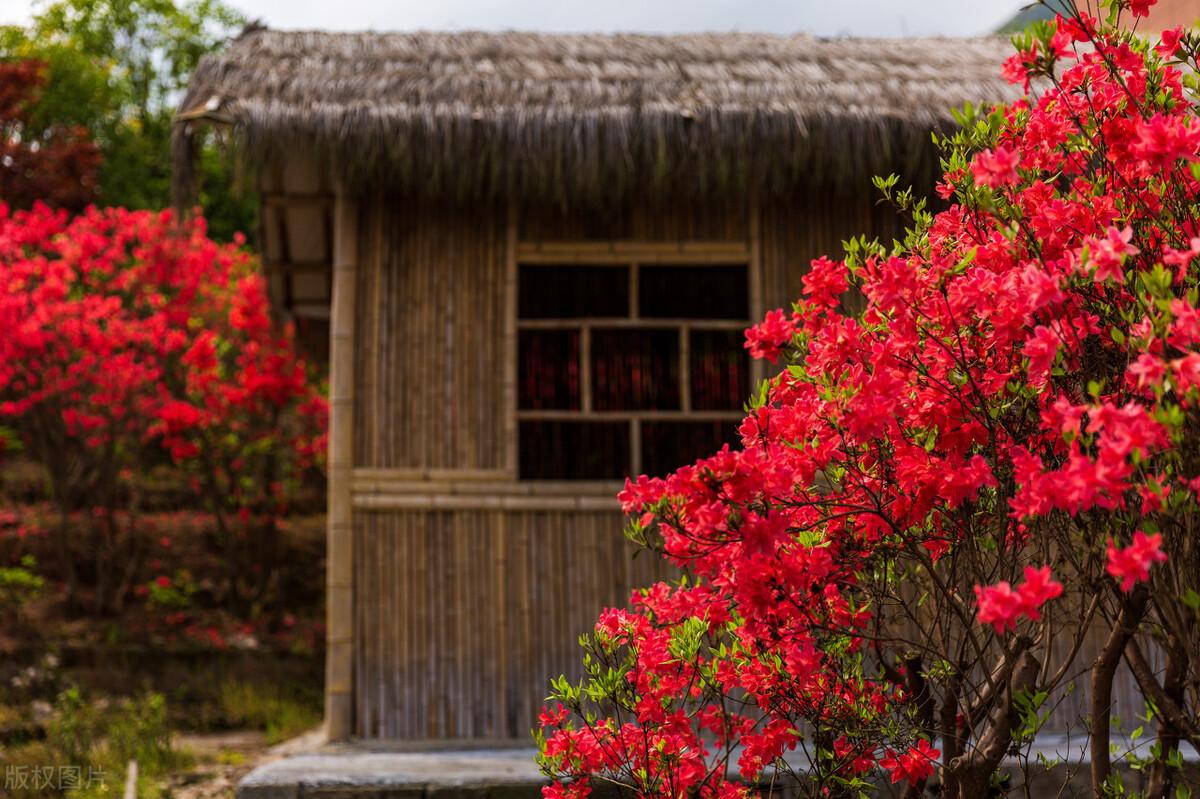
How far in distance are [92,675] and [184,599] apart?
1.42 m

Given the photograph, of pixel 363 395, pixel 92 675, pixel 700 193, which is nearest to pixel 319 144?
pixel 363 395

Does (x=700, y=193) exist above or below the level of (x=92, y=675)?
above

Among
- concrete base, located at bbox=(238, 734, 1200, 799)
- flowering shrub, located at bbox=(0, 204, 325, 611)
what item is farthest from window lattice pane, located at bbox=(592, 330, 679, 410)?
flowering shrub, located at bbox=(0, 204, 325, 611)

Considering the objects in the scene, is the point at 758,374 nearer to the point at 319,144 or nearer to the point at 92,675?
the point at 319,144

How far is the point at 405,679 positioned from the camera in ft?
17.2

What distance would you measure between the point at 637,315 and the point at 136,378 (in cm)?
545

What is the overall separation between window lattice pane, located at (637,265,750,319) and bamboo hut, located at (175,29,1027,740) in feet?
0.03

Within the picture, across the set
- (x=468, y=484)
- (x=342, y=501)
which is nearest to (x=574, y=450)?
(x=468, y=484)

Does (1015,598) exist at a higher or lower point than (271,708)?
higher

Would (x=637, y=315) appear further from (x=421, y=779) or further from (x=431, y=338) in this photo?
(x=421, y=779)

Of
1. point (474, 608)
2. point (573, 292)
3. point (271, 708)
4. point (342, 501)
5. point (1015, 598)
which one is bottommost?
point (271, 708)

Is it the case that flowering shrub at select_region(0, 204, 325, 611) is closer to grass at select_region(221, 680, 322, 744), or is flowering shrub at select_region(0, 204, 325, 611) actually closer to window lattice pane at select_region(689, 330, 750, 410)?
grass at select_region(221, 680, 322, 744)

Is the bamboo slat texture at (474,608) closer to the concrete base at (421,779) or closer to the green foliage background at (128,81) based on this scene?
the concrete base at (421,779)

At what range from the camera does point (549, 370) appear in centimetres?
561
